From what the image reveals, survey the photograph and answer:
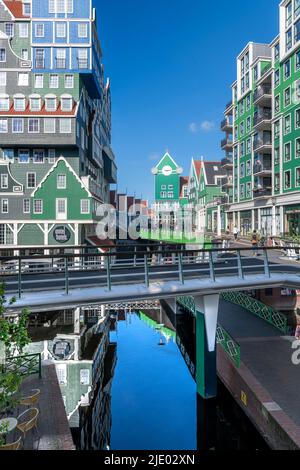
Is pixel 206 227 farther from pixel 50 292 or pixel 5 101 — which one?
pixel 50 292

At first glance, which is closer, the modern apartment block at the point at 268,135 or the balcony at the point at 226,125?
the modern apartment block at the point at 268,135

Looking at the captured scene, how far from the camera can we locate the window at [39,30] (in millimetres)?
37531

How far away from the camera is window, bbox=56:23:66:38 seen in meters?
37.8

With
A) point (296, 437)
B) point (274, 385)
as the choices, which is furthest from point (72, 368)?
point (296, 437)

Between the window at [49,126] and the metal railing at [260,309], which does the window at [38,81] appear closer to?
the window at [49,126]

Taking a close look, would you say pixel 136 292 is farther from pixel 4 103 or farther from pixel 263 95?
pixel 263 95

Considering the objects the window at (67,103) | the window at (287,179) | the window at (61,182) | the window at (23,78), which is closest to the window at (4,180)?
the window at (61,182)

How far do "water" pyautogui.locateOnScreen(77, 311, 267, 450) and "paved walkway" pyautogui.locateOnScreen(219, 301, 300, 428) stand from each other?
1.76 meters

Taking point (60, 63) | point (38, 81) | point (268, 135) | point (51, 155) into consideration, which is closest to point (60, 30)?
point (60, 63)

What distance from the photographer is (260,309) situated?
75.1 feet

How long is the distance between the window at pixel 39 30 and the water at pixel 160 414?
35396 millimetres

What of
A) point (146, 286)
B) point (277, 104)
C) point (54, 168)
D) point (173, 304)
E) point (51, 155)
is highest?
point (277, 104)

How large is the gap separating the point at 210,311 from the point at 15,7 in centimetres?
4442

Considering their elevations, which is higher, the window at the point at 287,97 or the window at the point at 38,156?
the window at the point at 287,97
